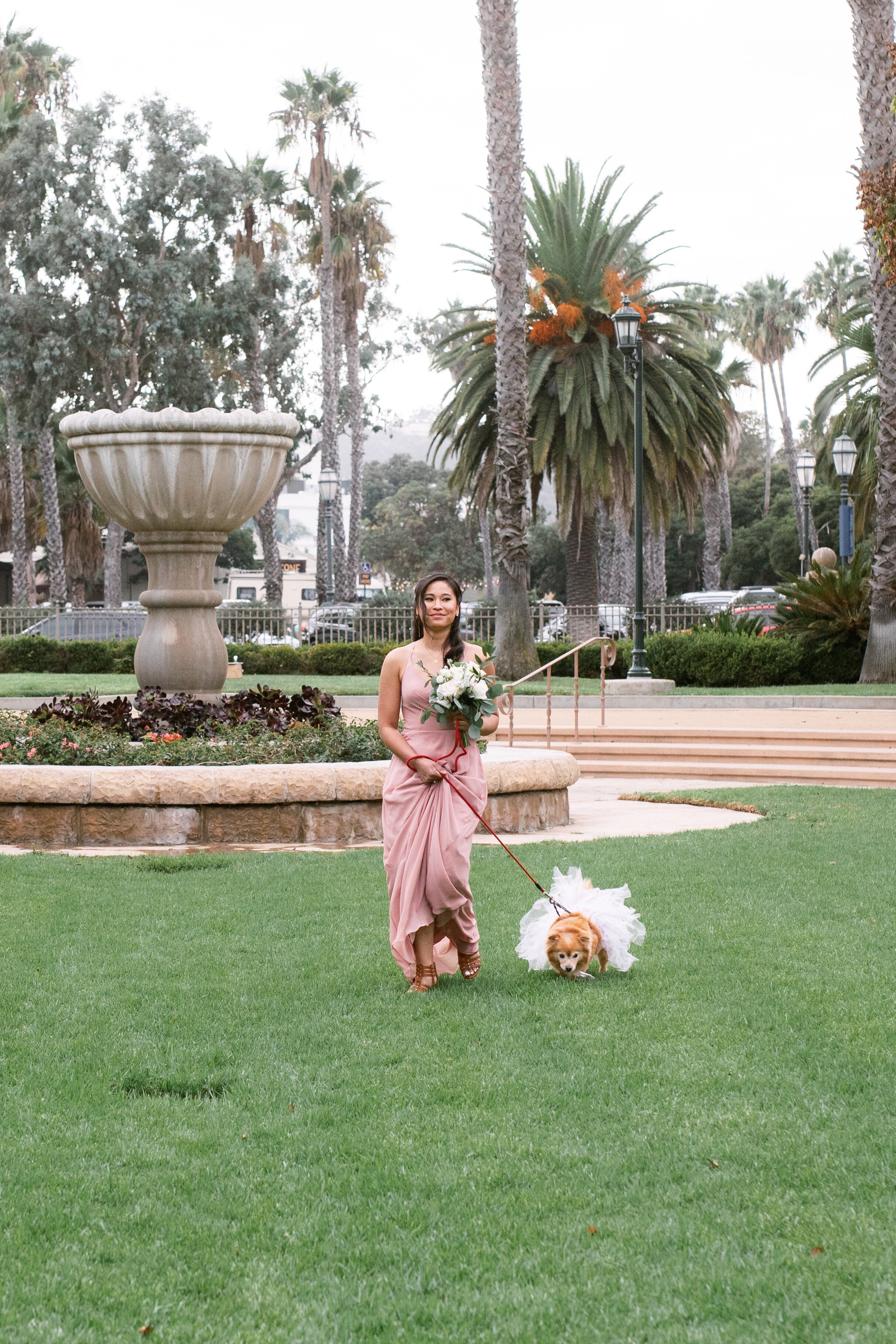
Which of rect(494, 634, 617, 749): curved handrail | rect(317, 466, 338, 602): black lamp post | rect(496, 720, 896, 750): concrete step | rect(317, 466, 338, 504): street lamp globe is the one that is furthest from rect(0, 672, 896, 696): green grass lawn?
rect(317, 466, 338, 504): street lamp globe

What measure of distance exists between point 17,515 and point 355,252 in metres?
13.2

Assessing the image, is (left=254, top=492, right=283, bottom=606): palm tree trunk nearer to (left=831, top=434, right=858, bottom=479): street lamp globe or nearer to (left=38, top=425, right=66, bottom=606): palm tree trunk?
(left=38, top=425, right=66, bottom=606): palm tree trunk

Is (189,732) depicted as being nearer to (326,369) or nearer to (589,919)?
(589,919)

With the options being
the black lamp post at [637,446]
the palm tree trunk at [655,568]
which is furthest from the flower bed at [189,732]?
the palm tree trunk at [655,568]

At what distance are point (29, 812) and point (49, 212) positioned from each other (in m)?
33.6

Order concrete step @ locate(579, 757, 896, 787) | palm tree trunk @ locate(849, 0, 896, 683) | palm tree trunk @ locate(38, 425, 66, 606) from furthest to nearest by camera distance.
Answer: palm tree trunk @ locate(38, 425, 66, 606), palm tree trunk @ locate(849, 0, 896, 683), concrete step @ locate(579, 757, 896, 787)

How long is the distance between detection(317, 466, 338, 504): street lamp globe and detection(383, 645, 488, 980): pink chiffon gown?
30.7 m

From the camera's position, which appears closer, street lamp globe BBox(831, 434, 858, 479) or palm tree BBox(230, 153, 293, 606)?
street lamp globe BBox(831, 434, 858, 479)

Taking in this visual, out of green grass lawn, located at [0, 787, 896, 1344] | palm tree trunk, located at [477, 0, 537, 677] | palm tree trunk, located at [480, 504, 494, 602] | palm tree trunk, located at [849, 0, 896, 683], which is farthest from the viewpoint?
palm tree trunk, located at [480, 504, 494, 602]

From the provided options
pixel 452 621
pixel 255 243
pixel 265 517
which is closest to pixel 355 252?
pixel 255 243

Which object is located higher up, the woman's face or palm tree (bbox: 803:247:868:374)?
palm tree (bbox: 803:247:868:374)

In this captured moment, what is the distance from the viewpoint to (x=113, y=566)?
42469 millimetres

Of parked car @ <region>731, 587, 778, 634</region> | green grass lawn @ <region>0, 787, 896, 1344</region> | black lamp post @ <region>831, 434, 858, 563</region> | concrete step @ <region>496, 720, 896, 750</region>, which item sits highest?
black lamp post @ <region>831, 434, 858, 563</region>

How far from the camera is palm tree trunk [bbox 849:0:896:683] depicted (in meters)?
19.3
